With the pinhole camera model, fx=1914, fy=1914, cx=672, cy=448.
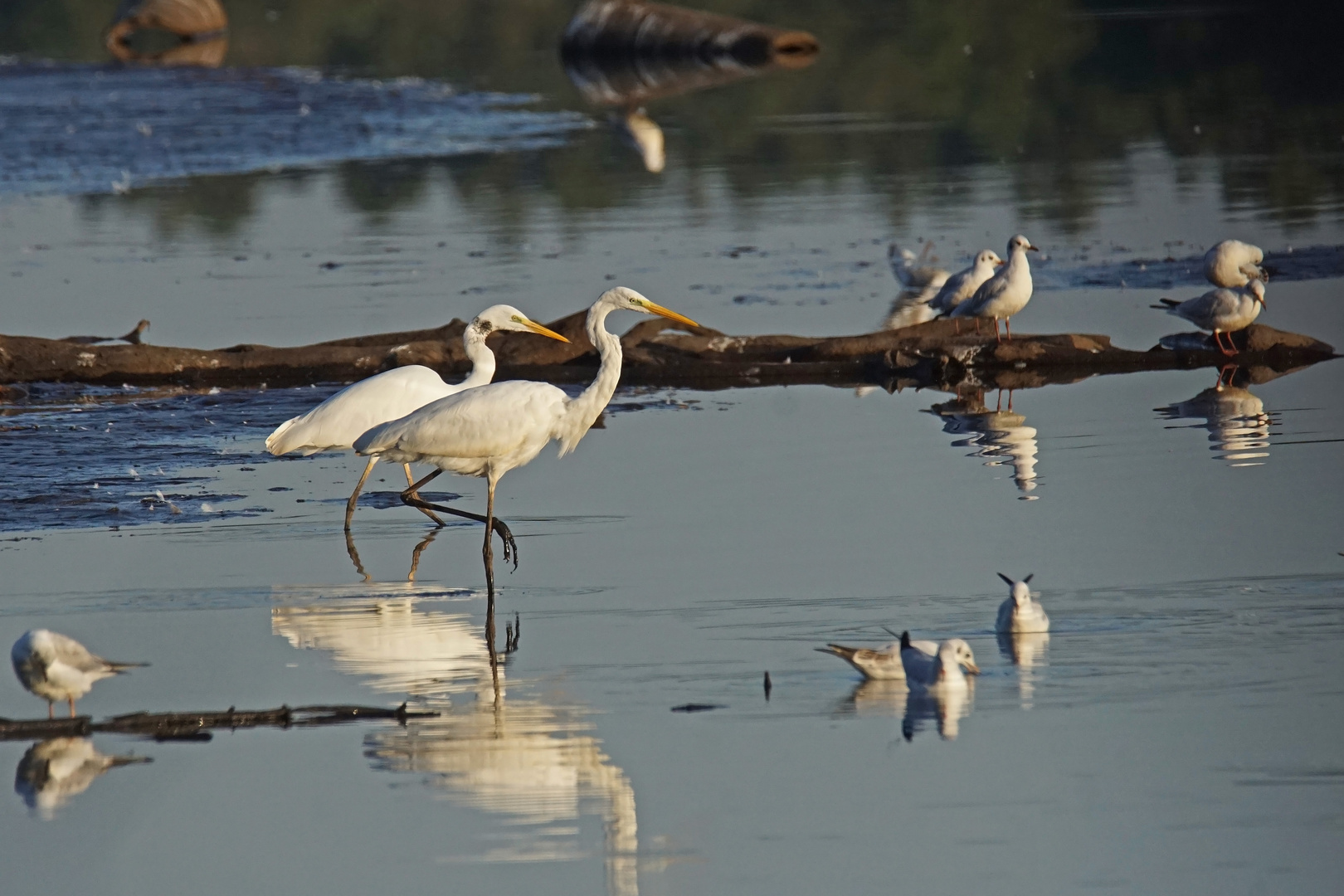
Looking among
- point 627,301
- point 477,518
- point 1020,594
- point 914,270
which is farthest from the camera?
point 914,270

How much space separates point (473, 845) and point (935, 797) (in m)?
1.42

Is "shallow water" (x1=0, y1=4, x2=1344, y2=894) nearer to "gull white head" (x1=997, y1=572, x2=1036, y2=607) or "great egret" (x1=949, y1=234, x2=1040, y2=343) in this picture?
"gull white head" (x1=997, y1=572, x2=1036, y2=607)

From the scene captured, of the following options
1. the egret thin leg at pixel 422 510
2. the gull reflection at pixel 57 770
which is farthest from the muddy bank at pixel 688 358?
the gull reflection at pixel 57 770

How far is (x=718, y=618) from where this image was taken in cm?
793

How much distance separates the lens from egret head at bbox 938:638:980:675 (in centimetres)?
664

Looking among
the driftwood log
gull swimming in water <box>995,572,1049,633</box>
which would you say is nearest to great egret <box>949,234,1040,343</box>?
gull swimming in water <box>995,572,1049,633</box>

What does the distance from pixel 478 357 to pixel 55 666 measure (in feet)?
15.0

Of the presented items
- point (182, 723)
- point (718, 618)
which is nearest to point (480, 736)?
point (182, 723)

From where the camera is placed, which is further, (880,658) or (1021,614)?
(1021,614)

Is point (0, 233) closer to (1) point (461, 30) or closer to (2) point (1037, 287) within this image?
(2) point (1037, 287)

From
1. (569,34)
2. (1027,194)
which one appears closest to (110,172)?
(1027,194)

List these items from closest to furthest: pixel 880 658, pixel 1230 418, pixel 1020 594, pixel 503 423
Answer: pixel 880 658
pixel 1020 594
pixel 503 423
pixel 1230 418

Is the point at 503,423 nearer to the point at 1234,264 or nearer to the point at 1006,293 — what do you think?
the point at 1006,293

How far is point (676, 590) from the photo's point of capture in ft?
27.5
